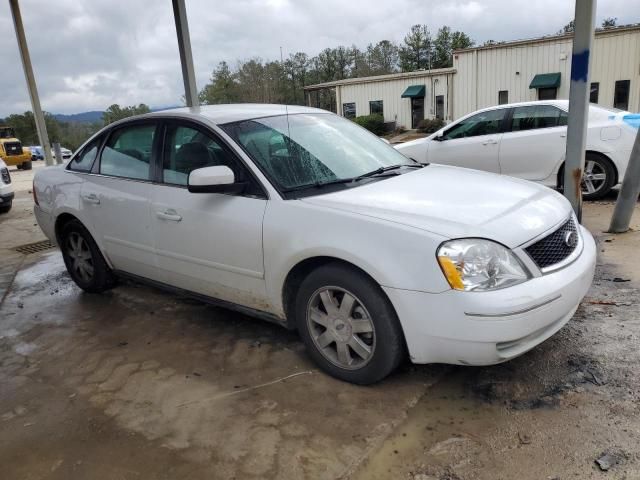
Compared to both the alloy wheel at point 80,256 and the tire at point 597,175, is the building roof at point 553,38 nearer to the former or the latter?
the tire at point 597,175

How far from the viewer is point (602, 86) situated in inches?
845

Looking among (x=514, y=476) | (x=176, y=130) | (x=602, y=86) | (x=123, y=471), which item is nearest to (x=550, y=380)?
(x=514, y=476)

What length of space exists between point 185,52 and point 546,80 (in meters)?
18.8

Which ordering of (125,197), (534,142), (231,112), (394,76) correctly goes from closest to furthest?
(231,112), (125,197), (534,142), (394,76)

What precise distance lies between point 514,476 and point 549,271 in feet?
3.31

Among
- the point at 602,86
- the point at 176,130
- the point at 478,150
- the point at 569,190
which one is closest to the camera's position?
the point at 176,130

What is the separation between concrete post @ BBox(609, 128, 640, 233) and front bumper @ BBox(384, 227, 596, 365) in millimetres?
3337

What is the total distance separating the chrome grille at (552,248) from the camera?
103 inches

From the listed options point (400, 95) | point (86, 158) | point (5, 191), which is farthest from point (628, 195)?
point (400, 95)

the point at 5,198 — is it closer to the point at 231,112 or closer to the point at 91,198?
the point at 91,198

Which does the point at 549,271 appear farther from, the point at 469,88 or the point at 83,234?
the point at 469,88

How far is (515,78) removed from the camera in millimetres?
22891

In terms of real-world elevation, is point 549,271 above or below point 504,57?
below

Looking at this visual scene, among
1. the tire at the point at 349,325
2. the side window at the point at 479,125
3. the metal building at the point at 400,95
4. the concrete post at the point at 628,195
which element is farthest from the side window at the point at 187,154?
the metal building at the point at 400,95
